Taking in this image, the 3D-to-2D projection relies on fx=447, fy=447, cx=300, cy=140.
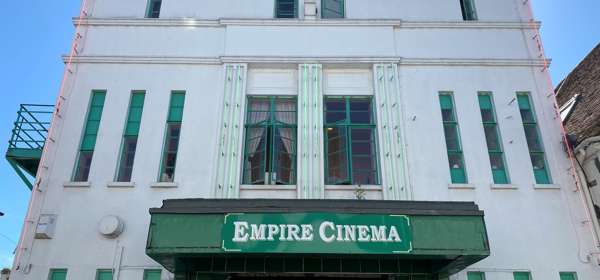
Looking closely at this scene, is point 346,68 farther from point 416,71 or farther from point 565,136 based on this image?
point 565,136

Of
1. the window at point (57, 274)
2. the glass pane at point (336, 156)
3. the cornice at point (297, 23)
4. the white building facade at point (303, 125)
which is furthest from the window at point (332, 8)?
the window at point (57, 274)

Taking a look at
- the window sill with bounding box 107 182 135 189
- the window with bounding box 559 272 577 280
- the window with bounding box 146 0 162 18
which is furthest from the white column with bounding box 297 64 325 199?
the window with bounding box 559 272 577 280

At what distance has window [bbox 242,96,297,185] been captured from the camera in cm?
1191

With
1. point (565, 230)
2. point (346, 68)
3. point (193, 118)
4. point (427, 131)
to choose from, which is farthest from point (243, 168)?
point (565, 230)

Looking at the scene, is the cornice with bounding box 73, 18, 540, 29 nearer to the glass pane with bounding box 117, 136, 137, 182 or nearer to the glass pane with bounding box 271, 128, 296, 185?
the glass pane with bounding box 271, 128, 296, 185

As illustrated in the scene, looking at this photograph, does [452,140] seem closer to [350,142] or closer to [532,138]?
[532,138]

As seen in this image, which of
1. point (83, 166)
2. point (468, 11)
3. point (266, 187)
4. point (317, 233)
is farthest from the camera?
point (468, 11)

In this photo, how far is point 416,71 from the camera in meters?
13.1

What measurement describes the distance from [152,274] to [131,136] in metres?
3.86

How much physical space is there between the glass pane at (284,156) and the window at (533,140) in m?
6.46

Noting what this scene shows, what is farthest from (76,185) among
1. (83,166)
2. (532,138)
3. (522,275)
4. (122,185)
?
(532,138)

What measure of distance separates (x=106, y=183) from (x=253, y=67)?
16.9 feet

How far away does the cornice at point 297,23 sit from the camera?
1355 cm

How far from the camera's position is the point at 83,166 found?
39.6 ft
